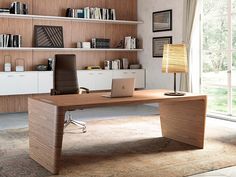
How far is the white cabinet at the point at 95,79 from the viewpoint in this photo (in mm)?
7988

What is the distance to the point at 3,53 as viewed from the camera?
743 centimetres

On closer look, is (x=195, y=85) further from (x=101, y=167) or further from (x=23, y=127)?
(x=101, y=167)

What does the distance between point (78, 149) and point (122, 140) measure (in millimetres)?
761

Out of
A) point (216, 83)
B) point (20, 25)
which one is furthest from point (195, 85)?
point (20, 25)

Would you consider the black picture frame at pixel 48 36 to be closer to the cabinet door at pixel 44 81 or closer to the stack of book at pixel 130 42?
the cabinet door at pixel 44 81

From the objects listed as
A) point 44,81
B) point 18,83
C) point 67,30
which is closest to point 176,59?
point 44,81

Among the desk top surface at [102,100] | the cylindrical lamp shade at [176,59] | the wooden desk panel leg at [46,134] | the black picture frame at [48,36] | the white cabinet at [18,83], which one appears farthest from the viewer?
the black picture frame at [48,36]

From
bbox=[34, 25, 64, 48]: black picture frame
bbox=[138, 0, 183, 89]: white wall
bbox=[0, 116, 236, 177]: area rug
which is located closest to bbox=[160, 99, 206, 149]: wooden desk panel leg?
bbox=[0, 116, 236, 177]: area rug

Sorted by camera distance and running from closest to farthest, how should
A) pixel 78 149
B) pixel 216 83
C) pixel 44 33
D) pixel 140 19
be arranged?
1. pixel 78 149
2. pixel 216 83
3. pixel 44 33
4. pixel 140 19

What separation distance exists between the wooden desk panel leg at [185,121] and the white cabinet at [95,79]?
3.11m

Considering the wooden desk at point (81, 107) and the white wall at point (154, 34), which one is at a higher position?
the white wall at point (154, 34)

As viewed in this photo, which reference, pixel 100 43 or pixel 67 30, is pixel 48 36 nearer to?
pixel 67 30

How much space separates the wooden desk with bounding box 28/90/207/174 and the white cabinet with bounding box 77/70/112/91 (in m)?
3.11

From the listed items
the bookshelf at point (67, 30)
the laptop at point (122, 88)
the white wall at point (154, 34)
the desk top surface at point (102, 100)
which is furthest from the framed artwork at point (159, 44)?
the laptop at point (122, 88)
